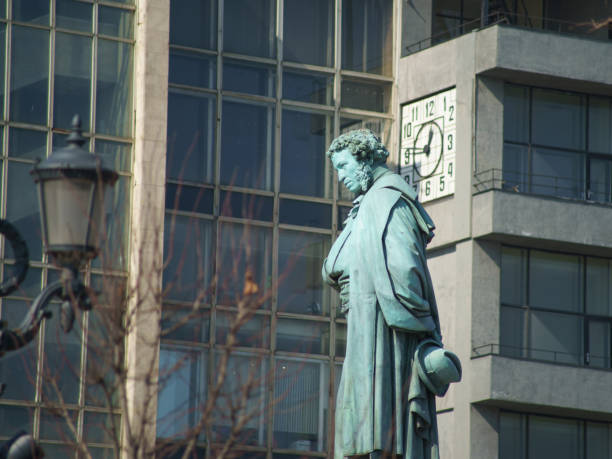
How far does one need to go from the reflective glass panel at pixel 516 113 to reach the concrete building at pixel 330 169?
47 mm

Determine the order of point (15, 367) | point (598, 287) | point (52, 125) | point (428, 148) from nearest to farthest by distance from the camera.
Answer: point (15, 367) → point (52, 125) → point (598, 287) → point (428, 148)

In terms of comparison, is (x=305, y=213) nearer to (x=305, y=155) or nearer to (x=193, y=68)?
(x=305, y=155)

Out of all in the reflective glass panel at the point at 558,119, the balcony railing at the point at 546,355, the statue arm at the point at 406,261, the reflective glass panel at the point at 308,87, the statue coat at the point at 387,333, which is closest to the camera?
the statue coat at the point at 387,333

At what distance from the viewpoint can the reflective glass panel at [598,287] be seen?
45000 mm

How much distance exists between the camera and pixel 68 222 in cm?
1183

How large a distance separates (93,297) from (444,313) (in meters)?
32.5

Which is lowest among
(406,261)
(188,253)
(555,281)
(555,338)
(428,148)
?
(555,338)

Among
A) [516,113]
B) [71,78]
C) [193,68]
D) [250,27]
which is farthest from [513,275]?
[71,78]

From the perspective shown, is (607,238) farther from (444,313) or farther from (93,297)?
(93,297)

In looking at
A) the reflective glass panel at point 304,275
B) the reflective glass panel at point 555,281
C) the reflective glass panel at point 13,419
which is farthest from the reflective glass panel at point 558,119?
the reflective glass panel at point 13,419

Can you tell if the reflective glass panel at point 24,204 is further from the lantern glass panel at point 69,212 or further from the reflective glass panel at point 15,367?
the lantern glass panel at point 69,212

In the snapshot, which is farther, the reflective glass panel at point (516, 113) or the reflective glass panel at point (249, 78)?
the reflective glass panel at point (516, 113)

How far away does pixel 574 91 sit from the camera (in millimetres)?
45344

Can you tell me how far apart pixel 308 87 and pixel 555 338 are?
818 cm
